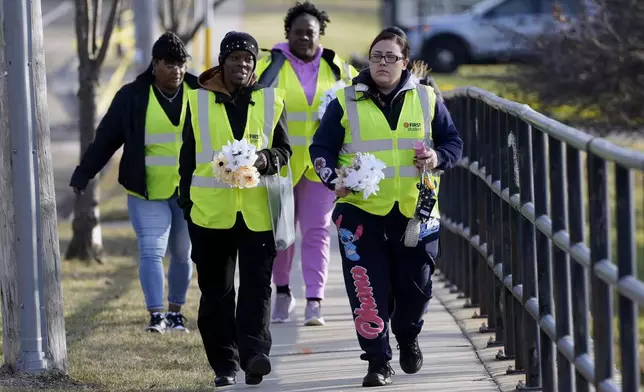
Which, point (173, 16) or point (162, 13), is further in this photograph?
point (162, 13)

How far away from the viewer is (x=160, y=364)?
24.9 feet

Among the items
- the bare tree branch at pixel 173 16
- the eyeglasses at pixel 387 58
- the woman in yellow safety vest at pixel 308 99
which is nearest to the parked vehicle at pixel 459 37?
the bare tree branch at pixel 173 16

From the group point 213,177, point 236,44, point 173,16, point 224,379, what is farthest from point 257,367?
point 173,16

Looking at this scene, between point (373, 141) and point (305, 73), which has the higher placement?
point (305, 73)

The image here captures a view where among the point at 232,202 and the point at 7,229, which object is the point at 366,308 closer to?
the point at 232,202

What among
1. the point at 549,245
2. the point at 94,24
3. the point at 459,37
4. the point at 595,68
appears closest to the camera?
the point at 549,245

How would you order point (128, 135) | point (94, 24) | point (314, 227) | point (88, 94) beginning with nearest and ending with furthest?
point (128, 135)
point (314, 227)
point (94, 24)
point (88, 94)

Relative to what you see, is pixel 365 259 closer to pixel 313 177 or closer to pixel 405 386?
pixel 405 386

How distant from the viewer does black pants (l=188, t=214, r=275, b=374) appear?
6.68m

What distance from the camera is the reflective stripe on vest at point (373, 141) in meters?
6.52

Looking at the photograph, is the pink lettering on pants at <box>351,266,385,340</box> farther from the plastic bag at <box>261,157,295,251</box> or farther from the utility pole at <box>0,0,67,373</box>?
the utility pole at <box>0,0,67,373</box>

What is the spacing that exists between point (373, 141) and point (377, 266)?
59 centimetres

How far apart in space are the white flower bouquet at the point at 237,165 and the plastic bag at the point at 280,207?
185 mm

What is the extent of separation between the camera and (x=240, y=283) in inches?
265
